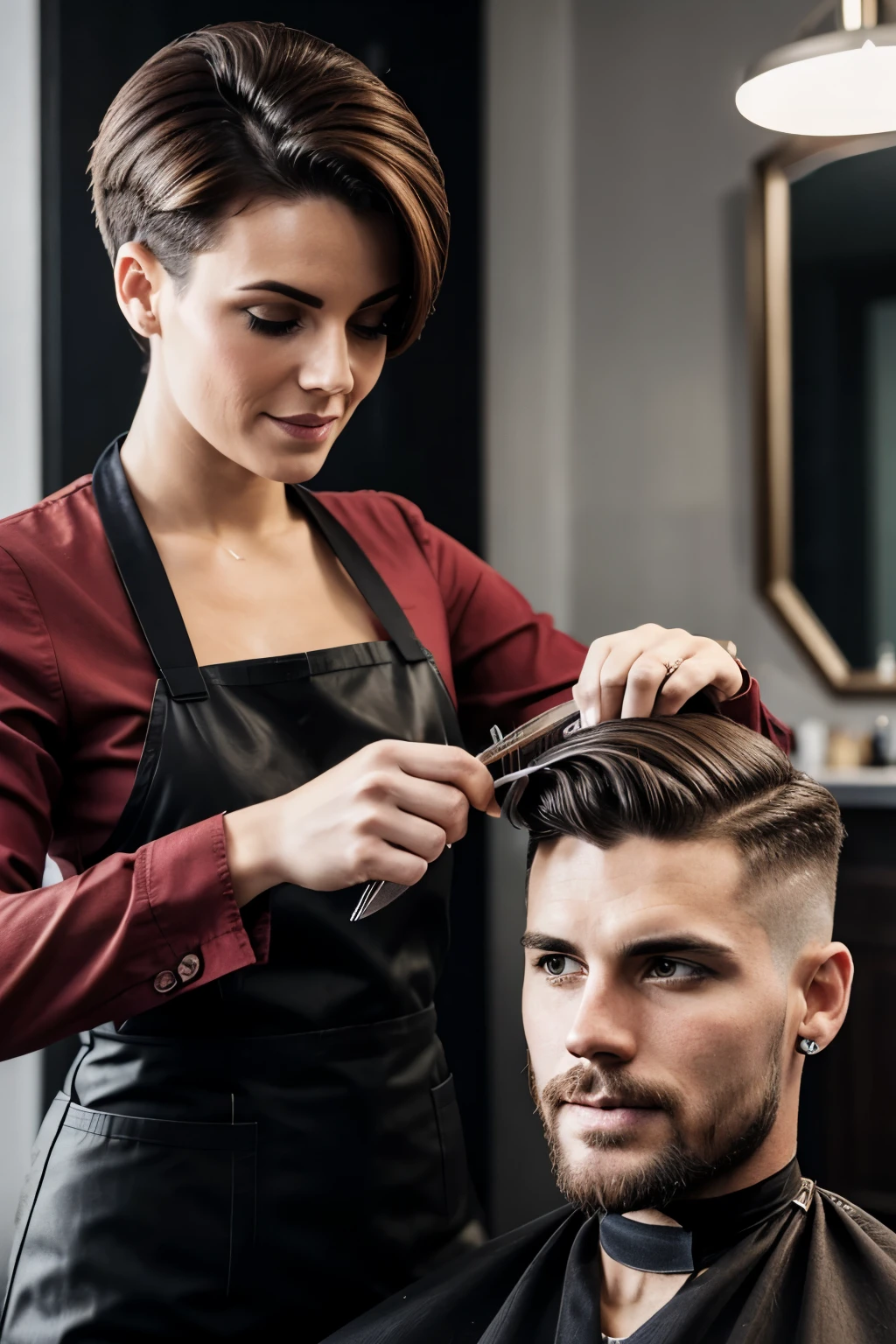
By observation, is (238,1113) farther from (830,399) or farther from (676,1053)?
(830,399)

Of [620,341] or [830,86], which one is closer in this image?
[830,86]

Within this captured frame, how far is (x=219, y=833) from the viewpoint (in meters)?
1.24

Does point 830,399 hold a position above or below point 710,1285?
above

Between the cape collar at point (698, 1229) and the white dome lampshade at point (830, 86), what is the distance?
1454 mm

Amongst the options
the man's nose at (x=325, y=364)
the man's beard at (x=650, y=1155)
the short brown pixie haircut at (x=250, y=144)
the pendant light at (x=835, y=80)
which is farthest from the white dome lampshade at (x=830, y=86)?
the man's beard at (x=650, y=1155)

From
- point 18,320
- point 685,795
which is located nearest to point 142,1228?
point 685,795

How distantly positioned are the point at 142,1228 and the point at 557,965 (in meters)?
0.52

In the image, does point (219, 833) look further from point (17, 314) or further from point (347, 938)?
point (17, 314)

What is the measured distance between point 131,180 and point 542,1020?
1.01 m

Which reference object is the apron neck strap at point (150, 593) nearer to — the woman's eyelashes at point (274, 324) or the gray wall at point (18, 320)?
the woman's eyelashes at point (274, 324)

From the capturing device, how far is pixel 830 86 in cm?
191

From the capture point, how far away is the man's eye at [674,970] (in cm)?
129

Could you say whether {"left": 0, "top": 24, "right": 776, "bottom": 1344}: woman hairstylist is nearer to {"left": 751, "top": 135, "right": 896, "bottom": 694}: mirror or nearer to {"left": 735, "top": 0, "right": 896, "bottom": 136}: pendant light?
{"left": 735, "top": 0, "right": 896, "bottom": 136}: pendant light

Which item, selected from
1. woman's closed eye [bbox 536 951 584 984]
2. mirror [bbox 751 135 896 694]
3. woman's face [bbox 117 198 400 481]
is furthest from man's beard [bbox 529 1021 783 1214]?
mirror [bbox 751 135 896 694]
